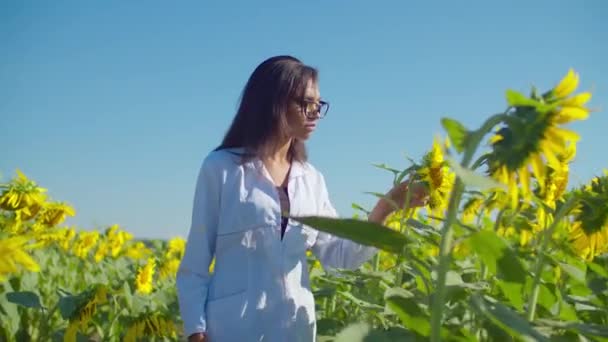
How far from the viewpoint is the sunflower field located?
1.00 m

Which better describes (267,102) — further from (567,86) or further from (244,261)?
(567,86)

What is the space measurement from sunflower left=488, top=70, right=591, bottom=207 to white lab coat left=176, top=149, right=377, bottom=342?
1.07 metres

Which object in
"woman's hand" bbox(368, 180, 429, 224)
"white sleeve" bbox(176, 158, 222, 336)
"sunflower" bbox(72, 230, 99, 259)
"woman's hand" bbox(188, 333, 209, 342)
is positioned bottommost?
"sunflower" bbox(72, 230, 99, 259)

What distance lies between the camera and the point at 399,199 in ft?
6.67

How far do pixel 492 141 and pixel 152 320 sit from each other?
216cm

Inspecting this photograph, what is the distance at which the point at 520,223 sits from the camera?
2.03 metres

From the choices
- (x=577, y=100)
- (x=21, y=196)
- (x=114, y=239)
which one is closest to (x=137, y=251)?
(x=114, y=239)

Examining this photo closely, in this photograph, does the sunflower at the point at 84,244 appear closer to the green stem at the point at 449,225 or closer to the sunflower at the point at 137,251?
the sunflower at the point at 137,251

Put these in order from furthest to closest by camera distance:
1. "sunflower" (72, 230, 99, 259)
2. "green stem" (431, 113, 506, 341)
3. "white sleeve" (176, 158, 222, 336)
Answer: "sunflower" (72, 230, 99, 259), "white sleeve" (176, 158, 222, 336), "green stem" (431, 113, 506, 341)

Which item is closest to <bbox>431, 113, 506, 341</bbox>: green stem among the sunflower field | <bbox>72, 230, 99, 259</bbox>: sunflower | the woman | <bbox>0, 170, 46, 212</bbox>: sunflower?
the sunflower field

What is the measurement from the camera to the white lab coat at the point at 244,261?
195 centimetres

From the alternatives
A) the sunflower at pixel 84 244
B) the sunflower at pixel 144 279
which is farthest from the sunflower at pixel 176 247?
the sunflower at pixel 144 279

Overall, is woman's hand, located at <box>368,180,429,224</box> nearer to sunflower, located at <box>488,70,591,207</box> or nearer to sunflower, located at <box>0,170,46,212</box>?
sunflower, located at <box>488,70,591,207</box>

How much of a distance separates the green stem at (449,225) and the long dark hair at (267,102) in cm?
115
